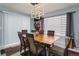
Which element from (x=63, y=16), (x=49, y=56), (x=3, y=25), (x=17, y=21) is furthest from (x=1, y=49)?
(x=63, y=16)

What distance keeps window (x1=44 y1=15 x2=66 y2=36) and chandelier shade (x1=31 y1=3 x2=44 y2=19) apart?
5.3 inches

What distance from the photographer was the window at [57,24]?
1.51 metres

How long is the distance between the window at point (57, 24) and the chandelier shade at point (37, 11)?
14 cm

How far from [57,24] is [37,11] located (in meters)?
0.38

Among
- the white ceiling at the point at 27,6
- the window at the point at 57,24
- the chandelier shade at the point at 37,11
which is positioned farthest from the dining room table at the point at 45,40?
the white ceiling at the point at 27,6

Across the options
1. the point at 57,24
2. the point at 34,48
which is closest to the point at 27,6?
the point at 57,24

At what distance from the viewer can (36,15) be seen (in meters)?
1.54

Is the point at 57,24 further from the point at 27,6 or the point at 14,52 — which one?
the point at 14,52

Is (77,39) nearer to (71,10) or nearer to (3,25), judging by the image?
(71,10)

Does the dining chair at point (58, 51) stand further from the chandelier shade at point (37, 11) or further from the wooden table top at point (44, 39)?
the chandelier shade at point (37, 11)

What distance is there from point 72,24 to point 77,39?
0.25m

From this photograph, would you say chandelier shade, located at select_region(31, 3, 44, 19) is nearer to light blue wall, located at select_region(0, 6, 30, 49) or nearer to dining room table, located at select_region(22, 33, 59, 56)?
light blue wall, located at select_region(0, 6, 30, 49)

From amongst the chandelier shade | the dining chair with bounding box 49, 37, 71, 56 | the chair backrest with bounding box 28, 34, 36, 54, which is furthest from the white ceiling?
the dining chair with bounding box 49, 37, 71, 56

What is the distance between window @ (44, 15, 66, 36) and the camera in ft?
4.97
